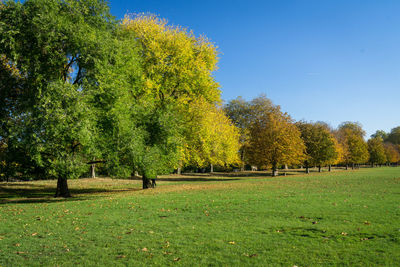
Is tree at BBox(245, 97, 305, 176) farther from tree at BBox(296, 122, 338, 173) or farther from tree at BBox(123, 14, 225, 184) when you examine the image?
tree at BBox(123, 14, 225, 184)

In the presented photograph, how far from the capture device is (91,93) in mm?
20062

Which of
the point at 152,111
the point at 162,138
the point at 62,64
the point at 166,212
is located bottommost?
the point at 166,212

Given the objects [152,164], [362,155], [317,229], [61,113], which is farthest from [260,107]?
[317,229]

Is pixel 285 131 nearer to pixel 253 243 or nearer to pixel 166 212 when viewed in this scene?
pixel 166 212

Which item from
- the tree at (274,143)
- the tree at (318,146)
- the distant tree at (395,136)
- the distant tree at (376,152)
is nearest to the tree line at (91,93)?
the tree at (274,143)

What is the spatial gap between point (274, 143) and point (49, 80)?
38056 millimetres

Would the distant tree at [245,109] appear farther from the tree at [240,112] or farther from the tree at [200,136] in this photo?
the tree at [200,136]

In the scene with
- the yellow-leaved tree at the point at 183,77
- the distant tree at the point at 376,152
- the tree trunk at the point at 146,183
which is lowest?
the tree trunk at the point at 146,183

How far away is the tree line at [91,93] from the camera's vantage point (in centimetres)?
1850

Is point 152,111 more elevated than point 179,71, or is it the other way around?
point 179,71

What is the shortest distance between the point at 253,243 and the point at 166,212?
6671mm

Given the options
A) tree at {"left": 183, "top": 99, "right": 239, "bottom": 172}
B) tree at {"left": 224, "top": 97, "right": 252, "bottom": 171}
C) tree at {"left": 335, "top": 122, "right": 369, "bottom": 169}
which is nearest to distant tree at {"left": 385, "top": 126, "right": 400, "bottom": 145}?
tree at {"left": 335, "top": 122, "right": 369, "bottom": 169}

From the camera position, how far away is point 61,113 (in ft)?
59.4

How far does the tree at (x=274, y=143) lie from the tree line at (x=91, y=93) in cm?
2128
